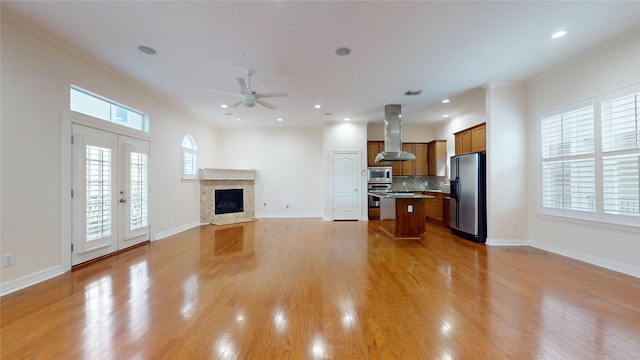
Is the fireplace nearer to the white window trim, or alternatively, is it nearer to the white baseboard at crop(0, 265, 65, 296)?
the white window trim

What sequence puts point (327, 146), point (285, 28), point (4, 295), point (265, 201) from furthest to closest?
point (265, 201) → point (327, 146) → point (285, 28) → point (4, 295)

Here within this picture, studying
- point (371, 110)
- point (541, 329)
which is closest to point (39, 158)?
point (541, 329)

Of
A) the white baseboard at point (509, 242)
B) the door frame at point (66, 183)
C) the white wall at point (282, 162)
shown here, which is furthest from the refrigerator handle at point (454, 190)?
the door frame at point (66, 183)

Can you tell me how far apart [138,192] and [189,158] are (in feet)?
6.88

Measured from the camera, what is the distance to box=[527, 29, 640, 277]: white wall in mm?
3197

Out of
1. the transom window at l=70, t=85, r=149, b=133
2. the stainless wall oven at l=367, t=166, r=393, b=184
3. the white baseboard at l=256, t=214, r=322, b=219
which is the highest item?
the transom window at l=70, t=85, r=149, b=133

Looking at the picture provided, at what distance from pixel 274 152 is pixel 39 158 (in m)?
5.71

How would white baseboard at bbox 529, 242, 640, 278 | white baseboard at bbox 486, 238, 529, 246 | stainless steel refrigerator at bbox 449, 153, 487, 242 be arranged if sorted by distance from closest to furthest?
white baseboard at bbox 529, 242, 640, 278
white baseboard at bbox 486, 238, 529, 246
stainless steel refrigerator at bbox 449, 153, 487, 242

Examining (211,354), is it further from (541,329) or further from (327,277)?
(541,329)

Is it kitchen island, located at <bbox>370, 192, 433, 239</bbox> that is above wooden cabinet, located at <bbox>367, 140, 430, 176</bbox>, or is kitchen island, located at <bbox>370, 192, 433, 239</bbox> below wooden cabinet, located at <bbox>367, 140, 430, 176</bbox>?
below

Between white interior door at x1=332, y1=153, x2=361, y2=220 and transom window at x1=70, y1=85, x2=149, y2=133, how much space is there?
15.8 ft

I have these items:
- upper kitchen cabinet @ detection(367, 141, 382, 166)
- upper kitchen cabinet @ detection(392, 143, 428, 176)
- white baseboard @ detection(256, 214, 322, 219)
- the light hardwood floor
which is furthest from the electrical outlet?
upper kitchen cabinet @ detection(392, 143, 428, 176)

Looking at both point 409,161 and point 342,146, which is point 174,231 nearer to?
point 342,146

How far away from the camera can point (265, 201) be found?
27.3 ft
